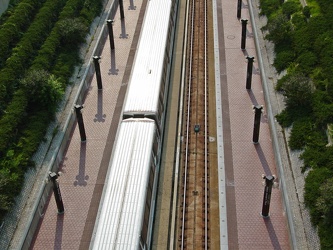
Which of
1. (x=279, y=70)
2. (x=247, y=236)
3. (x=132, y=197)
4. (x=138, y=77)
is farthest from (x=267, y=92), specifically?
(x=132, y=197)

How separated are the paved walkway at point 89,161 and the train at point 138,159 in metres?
2.58

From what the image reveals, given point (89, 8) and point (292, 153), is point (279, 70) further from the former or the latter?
point (89, 8)

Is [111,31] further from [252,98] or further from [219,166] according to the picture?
[219,166]

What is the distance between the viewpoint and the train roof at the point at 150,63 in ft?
89.0

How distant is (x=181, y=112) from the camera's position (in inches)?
1277

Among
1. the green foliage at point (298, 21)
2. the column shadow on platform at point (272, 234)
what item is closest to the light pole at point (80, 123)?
the column shadow on platform at point (272, 234)

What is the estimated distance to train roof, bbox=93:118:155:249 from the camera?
64.1 feet

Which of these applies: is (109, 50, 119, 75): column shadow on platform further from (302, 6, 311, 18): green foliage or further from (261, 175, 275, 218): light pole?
(261, 175, 275, 218): light pole

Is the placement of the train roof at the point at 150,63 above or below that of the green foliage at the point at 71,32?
above

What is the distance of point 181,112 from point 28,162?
34.7ft

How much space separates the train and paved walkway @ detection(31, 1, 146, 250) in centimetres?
258

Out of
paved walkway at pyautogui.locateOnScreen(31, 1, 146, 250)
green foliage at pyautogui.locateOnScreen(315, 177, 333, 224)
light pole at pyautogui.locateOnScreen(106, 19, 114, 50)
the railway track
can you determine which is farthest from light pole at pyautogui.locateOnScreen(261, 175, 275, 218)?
light pole at pyautogui.locateOnScreen(106, 19, 114, 50)

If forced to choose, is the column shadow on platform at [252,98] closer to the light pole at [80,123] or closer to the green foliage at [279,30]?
the green foliage at [279,30]

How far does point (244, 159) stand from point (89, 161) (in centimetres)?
894
